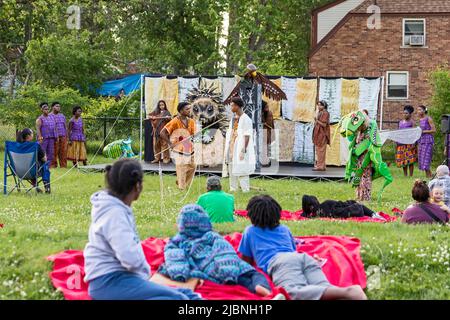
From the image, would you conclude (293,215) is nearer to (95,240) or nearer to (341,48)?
(95,240)

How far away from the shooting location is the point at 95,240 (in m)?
6.56

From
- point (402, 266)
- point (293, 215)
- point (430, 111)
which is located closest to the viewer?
point (402, 266)

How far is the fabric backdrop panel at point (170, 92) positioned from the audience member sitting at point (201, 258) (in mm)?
14982

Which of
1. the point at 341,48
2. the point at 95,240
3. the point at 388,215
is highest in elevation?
the point at 341,48

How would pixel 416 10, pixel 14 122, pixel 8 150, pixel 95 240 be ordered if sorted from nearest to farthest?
1. pixel 95 240
2. pixel 8 150
3. pixel 14 122
4. pixel 416 10

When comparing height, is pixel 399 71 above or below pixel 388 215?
above

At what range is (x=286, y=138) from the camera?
22.9m

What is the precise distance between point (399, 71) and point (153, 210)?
79.3 feet

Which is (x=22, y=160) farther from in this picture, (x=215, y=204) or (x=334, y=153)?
(x=334, y=153)

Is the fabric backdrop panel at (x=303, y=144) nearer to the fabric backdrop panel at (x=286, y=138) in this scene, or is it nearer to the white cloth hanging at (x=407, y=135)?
the fabric backdrop panel at (x=286, y=138)

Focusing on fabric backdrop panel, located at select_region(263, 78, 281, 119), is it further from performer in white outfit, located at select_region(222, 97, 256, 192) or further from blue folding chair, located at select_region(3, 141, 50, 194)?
blue folding chair, located at select_region(3, 141, 50, 194)

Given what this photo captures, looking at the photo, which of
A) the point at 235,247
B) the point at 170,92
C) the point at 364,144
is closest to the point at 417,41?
the point at 170,92
